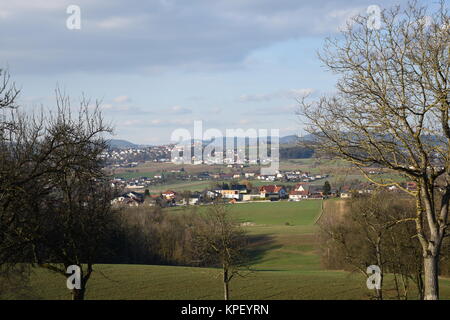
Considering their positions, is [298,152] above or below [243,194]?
above

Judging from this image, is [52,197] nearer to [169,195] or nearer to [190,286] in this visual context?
[190,286]

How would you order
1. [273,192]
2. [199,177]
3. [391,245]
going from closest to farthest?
[391,245] < [273,192] < [199,177]

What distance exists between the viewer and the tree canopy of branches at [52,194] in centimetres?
1161

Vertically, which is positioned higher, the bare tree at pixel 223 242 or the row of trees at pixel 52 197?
the row of trees at pixel 52 197

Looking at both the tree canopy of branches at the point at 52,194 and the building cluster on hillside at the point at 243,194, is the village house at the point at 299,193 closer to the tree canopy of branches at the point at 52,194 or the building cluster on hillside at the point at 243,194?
the building cluster on hillside at the point at 243,194

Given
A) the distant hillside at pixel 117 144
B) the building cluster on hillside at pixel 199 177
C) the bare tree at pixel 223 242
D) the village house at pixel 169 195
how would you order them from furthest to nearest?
the building cluster on hillside at pixel 199 177
the village house at pixel 169 195
the bare tree at pixel 223 242
the distant hillside at pixel 117 144

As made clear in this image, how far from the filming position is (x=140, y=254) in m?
62.7

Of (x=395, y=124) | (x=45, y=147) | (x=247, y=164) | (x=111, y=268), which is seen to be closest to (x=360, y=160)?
(x=395, y=124)

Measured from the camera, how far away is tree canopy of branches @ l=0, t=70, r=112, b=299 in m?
11.6

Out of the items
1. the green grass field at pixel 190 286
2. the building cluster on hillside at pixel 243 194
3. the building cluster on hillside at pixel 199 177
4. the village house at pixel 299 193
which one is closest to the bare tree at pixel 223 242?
the green grass field at pixel 190 286

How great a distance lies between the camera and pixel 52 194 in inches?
602

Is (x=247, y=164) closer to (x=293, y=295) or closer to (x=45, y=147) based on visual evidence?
(x=293, y=295)

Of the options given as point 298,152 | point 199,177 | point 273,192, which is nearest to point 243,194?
point 273,192

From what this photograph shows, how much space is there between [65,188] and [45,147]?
3292mm
